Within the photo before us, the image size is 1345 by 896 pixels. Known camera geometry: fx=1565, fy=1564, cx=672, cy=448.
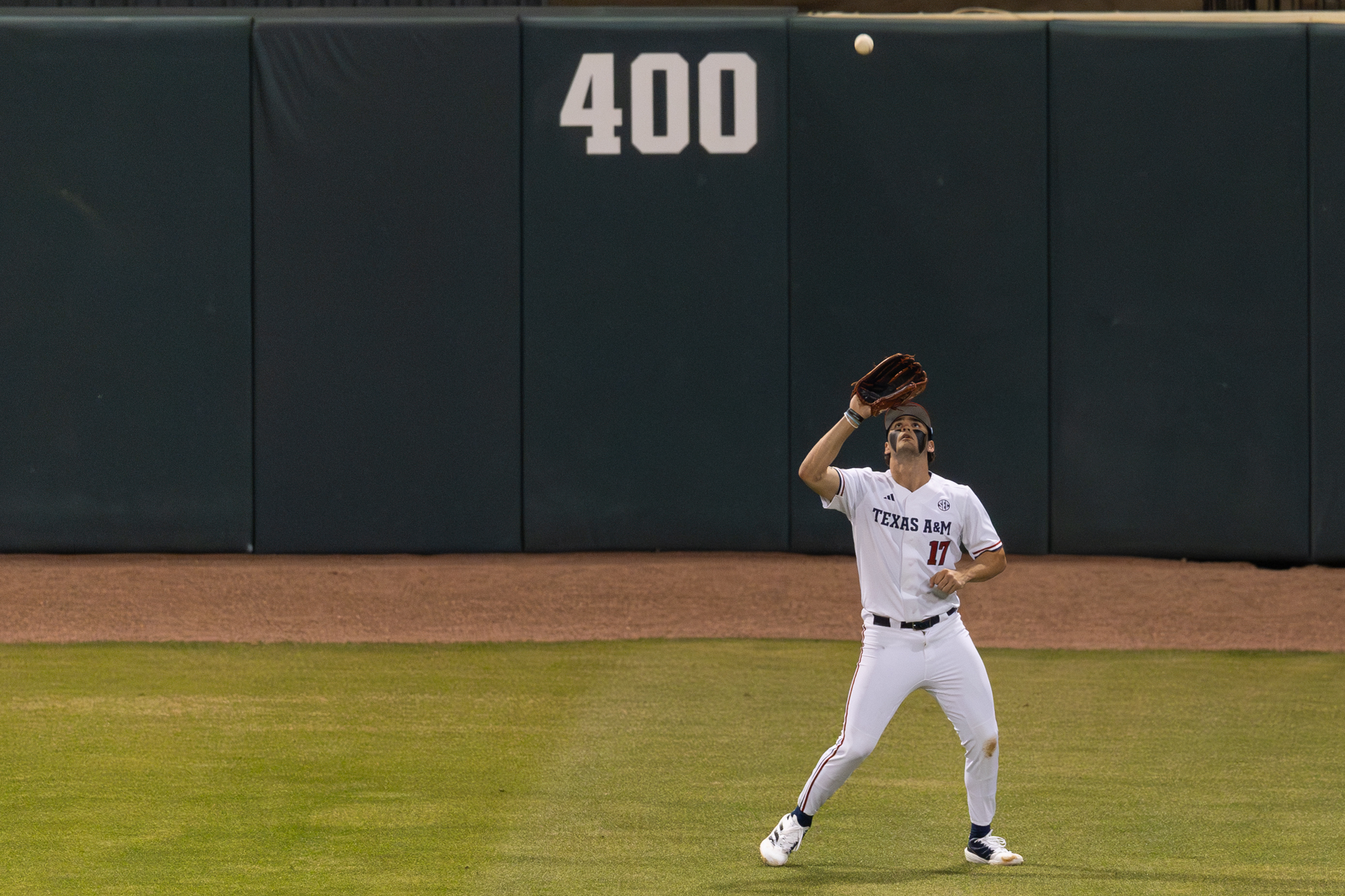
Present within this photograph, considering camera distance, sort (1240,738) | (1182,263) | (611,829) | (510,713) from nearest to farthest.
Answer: (611,829)
(1240,738)
(510,713)
(1182,263)

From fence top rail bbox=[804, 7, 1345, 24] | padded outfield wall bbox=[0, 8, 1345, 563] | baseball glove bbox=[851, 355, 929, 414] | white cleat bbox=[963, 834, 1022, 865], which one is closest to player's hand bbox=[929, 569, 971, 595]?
baseball glove bbox=[851, 355, 929, 414]

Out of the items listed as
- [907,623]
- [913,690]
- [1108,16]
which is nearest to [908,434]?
[907,623]

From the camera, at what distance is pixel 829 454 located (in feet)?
18.1

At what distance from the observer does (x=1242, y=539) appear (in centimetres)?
1330

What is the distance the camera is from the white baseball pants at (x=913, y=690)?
219 inches

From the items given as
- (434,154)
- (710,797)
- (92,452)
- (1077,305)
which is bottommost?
(710,797)

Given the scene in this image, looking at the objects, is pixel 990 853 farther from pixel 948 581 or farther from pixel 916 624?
pixel 948 581

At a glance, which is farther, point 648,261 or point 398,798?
point 648,261

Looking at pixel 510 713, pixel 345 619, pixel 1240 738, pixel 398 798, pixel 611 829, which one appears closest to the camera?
pixel 611 829

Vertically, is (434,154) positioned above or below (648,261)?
above

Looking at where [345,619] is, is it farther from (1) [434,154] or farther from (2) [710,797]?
(2) [710,797]

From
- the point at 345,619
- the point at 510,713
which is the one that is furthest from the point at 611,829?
the point at 345,619

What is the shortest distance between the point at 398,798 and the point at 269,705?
2.22m

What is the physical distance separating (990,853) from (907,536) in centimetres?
117
